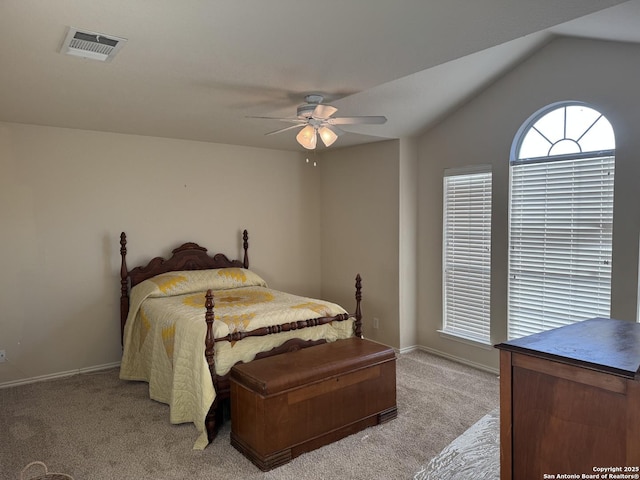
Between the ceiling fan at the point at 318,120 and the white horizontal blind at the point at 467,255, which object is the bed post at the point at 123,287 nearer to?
the ceiling fan at the point at 318,120

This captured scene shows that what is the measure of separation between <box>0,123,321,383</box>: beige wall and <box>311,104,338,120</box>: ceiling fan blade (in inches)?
83.3

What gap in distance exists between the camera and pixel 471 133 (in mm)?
4266

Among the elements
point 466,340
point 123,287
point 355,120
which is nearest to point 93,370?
point 123,287

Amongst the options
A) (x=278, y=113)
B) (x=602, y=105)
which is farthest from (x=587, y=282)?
(x=278, y=113)

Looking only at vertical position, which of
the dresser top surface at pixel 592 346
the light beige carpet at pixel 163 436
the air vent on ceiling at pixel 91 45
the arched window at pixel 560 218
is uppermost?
the air vent on ceiling at pixel 91 45

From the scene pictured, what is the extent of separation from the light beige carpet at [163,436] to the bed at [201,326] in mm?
183

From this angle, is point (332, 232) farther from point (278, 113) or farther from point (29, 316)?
point (29, 316)

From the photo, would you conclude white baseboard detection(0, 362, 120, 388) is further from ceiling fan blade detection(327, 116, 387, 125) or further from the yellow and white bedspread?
ceiling fan blade detection(327, 116, 387, 125)

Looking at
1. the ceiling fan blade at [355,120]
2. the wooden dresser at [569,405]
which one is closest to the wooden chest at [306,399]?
the wooden dresser at [569,405]

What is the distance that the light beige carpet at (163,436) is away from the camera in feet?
8.74

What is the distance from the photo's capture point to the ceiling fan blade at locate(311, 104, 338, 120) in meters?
3.06

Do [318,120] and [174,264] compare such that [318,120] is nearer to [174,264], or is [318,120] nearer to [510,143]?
[510,143]

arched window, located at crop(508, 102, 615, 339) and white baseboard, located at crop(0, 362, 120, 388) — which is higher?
arched window, located at crop(508, 102, 615, 339)

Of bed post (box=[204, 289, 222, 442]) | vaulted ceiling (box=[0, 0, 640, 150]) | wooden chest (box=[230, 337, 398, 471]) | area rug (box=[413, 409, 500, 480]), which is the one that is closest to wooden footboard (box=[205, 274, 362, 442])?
bed post (box=[204, 289, 222, 442])
